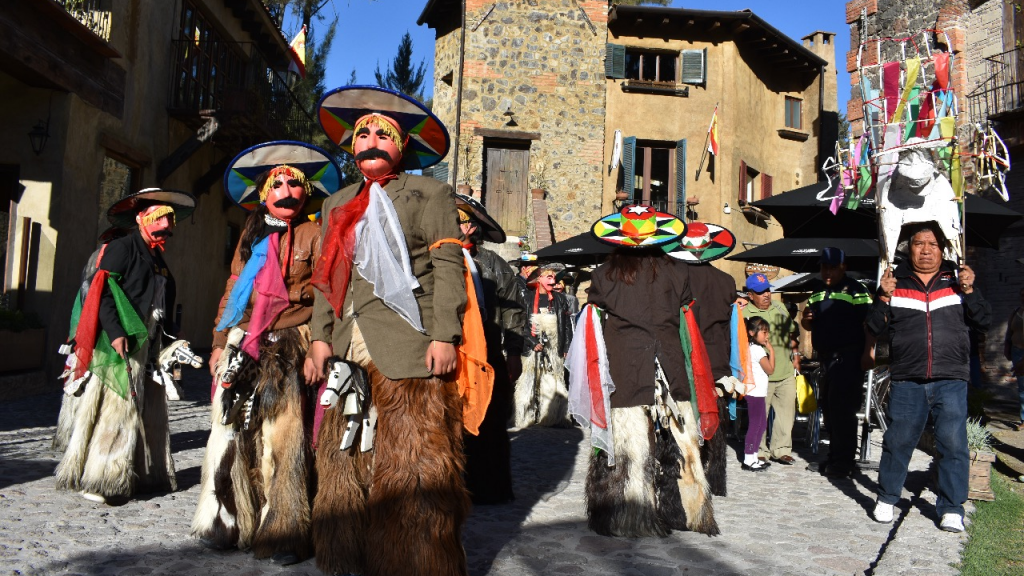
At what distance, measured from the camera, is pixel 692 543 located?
4766 millimetres

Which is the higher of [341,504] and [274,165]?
[274,165]

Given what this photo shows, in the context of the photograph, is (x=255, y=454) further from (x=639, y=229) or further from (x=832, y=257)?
(x=832, y=257)

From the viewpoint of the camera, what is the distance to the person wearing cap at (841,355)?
7.18 meters

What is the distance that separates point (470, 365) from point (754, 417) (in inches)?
192

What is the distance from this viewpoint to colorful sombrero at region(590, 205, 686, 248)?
5242mm

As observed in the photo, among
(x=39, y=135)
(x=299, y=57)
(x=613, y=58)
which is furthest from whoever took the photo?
(x=613, y=58)

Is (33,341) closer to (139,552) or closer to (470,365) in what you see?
(139,552)

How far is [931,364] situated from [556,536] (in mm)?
2740

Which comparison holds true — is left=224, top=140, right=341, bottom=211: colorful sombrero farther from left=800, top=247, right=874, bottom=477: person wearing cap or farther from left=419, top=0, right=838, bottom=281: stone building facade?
left=419, top=0, right=838, bottom=281: stone building facade

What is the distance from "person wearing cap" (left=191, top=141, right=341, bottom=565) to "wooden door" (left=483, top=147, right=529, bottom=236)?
58.6ft

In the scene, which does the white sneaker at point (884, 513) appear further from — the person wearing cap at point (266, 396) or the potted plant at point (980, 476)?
the person wearing cap at point (266, 396)

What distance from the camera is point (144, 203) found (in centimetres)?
571

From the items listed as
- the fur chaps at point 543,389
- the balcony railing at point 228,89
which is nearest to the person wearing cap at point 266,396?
the fur chaps at point 543,389

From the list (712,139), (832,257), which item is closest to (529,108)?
(712,139)
